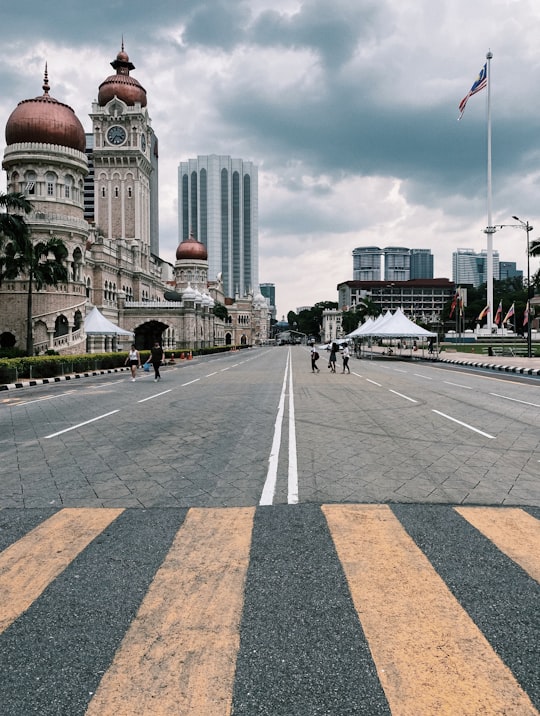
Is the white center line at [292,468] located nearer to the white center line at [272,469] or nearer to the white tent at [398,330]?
the white center line at [272,469]

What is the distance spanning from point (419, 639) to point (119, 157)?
73.0 m

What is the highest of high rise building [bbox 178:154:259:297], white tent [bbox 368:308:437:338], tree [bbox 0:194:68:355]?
high rise building [bbox 178:154:259:297]

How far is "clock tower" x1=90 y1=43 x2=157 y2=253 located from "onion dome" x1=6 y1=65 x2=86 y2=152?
21.1 meters

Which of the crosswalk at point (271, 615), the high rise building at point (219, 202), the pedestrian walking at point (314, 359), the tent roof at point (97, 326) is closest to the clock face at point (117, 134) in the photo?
the tent roof at point (97, 326)

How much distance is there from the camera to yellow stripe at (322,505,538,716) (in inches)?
101

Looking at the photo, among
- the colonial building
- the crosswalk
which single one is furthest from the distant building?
the crosswalk

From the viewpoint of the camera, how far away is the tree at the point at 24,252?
110ft

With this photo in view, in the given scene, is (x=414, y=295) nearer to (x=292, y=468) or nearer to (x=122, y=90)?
(x=122, y=90)

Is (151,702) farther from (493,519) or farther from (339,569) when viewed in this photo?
(493,519)

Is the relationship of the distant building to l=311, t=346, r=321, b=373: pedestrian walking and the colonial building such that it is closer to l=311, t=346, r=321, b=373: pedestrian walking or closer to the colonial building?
the colonial building

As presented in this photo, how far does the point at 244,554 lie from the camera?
4258mm

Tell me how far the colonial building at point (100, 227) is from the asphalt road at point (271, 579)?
37365 millimetres

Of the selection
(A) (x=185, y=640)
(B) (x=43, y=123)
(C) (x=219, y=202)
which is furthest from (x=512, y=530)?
(C) (x=219, y=202)

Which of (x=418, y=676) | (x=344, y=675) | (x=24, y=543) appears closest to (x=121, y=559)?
(x=24, y=543)
